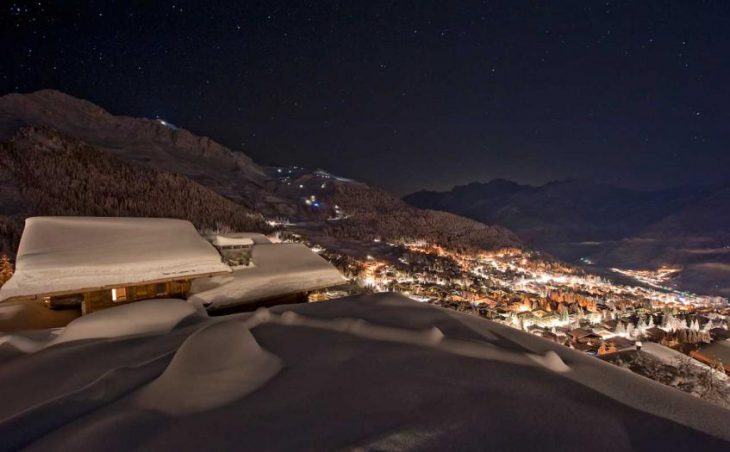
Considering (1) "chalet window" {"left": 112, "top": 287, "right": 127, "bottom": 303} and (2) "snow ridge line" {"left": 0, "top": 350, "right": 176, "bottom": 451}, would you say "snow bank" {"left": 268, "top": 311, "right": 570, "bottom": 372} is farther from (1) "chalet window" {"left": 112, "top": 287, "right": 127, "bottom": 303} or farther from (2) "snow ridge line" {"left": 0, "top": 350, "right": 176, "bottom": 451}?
(1) "chalet window" {"left": 112, "top": 287, "right": 127, "bottom": 303}

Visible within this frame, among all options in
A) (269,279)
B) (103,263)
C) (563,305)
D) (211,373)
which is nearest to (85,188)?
(103,263)

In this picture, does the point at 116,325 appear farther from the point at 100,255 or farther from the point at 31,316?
the point at 31,316

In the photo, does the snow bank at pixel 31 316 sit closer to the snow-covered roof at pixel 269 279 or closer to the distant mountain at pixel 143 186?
the snow-covered roof at pixel 269 279

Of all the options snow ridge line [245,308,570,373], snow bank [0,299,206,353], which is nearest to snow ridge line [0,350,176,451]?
snow ridge line [245,308,570,373]

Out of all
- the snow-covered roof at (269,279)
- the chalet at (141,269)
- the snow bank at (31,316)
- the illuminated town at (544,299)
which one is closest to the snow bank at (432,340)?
the snow-covered roof at (269,279)

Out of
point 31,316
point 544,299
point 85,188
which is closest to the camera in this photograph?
point 31,316

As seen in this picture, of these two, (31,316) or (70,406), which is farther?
(31,316)
